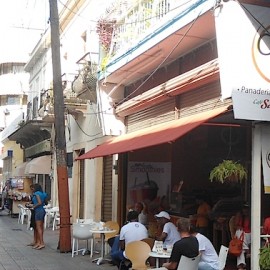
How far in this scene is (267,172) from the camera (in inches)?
305

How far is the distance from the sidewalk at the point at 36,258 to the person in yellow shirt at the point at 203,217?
2.00 metres

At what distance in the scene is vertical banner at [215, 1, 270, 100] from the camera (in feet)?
23.3

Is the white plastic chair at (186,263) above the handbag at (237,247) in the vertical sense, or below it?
above

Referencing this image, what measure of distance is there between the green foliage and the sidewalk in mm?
3786

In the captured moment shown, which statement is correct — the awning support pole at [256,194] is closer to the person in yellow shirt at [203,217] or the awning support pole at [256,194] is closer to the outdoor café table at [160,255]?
the outdoor café table at [160,255]

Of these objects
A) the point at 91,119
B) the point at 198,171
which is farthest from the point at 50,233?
the point at 198,171

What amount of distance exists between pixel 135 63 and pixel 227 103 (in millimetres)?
3856

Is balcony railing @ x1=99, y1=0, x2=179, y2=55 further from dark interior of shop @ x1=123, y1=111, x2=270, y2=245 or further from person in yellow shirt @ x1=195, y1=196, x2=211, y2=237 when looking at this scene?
person in yellow shirt @ x1=195, y1=196, x2=211, y2=237

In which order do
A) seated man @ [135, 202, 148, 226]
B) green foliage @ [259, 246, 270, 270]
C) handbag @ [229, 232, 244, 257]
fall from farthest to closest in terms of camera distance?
seated man @ [135, 202, 148, 226], handbag @ [229, 232, 244, 257], green foliage @ [259, 246, 270, 270]

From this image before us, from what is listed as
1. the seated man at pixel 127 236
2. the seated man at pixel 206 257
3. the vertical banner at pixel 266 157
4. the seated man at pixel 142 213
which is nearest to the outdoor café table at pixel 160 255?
the seated man at pixel 206 257

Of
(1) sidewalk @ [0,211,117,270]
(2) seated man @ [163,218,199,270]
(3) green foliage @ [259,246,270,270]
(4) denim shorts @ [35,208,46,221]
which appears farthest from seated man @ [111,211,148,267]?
(4) denim shorts @ [35,208,46,221]

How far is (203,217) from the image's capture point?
11180mm

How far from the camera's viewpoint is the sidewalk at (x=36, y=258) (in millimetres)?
10641

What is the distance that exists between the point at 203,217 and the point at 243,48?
501 centimetres
